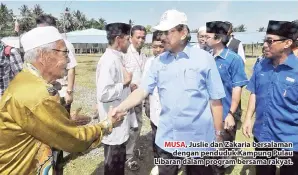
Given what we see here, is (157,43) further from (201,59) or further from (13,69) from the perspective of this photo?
(13,69)

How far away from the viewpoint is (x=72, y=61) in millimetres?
4973

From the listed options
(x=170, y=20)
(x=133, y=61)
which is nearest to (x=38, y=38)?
(x=170, y=20)

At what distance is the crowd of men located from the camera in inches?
82.6

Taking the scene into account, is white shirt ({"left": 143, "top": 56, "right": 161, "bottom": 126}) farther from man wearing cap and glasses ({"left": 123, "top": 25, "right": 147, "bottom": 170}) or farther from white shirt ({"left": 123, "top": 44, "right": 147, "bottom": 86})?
white shirt ({"left": 123, "top": 44, "right": 147, "bottom": 86})

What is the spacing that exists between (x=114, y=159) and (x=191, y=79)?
1.73 m

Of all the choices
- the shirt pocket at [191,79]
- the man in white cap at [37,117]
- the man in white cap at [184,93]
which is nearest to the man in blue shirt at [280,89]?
the man in white cap at [184,93]

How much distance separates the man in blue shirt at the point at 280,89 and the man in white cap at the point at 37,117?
89.4 inches

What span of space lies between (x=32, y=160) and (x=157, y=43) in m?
3.10

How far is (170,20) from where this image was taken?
320 centimetres

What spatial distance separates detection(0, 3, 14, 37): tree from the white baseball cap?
74.4 metres

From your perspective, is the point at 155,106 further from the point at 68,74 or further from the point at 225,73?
the point at 68,74

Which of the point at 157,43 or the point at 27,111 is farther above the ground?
the point at 157,43

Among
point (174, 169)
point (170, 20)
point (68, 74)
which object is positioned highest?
point (170, 20)

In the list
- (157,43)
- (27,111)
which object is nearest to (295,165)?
(157,43)
